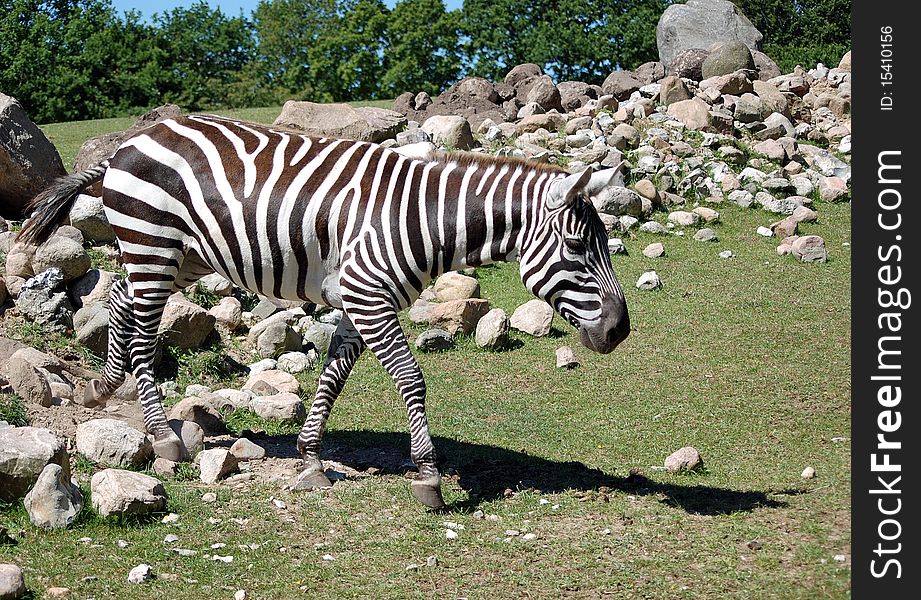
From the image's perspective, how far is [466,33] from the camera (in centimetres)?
5153

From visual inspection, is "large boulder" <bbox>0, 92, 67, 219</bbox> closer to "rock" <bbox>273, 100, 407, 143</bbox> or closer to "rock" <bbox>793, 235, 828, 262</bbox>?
"rock" <bbox>273, 100, 407, 143</bbox>

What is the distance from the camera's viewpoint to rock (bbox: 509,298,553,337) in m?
11.1

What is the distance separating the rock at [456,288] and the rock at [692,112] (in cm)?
905

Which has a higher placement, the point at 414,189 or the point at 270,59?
the point at 270,59

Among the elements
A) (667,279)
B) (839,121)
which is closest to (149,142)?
(667,279)

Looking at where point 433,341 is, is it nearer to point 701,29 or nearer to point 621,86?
point 621,86

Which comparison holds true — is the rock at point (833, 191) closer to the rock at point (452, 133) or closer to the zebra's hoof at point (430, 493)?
the rock at point (452, 133)

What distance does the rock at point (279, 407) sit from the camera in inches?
334

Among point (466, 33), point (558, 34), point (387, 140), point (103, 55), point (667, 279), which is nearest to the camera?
point (667, 279)

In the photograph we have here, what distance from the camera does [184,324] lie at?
9625 mm

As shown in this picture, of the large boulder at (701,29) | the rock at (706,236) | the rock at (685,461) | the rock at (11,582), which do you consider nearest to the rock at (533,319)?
the rock at (685,461)

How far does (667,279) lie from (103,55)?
1423 inches

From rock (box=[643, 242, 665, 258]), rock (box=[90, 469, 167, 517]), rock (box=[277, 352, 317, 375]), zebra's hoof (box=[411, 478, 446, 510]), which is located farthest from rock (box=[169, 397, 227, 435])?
rock (box=[643, 242, 665, 258])

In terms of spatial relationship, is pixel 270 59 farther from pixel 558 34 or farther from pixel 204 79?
pixel 558 34
